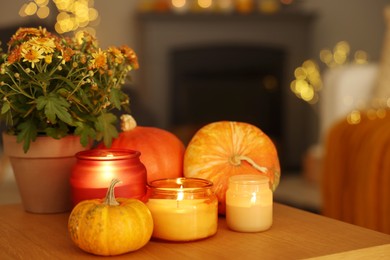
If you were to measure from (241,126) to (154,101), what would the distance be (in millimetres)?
3290

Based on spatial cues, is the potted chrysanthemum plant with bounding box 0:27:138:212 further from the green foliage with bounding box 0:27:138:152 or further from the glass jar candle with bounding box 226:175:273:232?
the glass jar candle with bounding box 226:175:273:232

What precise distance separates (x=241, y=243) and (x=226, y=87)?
3.71 meters

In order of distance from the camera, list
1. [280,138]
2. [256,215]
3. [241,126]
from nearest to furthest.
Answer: [256,215] < [241,126] < [280,138]

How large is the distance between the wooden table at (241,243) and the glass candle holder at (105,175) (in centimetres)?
7

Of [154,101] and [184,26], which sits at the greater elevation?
[184,26]

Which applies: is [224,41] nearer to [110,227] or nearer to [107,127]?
[107,127]

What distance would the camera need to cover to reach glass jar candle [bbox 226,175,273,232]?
1.07 meters

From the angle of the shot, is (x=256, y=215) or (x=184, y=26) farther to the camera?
(x=184, y=26)

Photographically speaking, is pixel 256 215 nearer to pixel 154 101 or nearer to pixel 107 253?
pixel 107 253

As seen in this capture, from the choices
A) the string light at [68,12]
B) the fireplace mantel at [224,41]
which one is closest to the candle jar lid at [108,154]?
the string light at [68,12]

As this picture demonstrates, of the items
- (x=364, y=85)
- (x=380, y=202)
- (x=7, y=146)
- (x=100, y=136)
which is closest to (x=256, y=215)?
(x=100, y=136)

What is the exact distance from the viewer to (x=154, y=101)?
448 centimetres

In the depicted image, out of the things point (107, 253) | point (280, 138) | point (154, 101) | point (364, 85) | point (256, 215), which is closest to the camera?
point (107, 253)

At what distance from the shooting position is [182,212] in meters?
1.02
